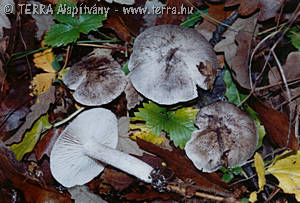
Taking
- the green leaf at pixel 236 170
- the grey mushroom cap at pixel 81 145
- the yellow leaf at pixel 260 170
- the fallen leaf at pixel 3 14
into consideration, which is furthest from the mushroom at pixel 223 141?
the fallen leaf at pixel 3 14

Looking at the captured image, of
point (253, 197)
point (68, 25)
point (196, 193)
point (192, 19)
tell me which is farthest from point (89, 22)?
point (253, 197)

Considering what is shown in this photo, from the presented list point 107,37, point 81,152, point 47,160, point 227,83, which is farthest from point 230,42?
point 47,160

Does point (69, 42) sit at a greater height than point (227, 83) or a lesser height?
greater

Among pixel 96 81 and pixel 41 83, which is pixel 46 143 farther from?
pixel 96 81

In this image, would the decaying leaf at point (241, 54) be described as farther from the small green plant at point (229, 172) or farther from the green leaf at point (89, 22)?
the green leaf at point (89, 22)

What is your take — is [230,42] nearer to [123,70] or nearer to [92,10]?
[123,70]

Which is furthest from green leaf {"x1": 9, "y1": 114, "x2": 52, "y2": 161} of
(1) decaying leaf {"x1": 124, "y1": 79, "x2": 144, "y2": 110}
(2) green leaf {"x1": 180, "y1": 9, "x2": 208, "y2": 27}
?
(2) green leaf {"x1": 180, "y1": 9, "x2": 208, "y2": 27}
